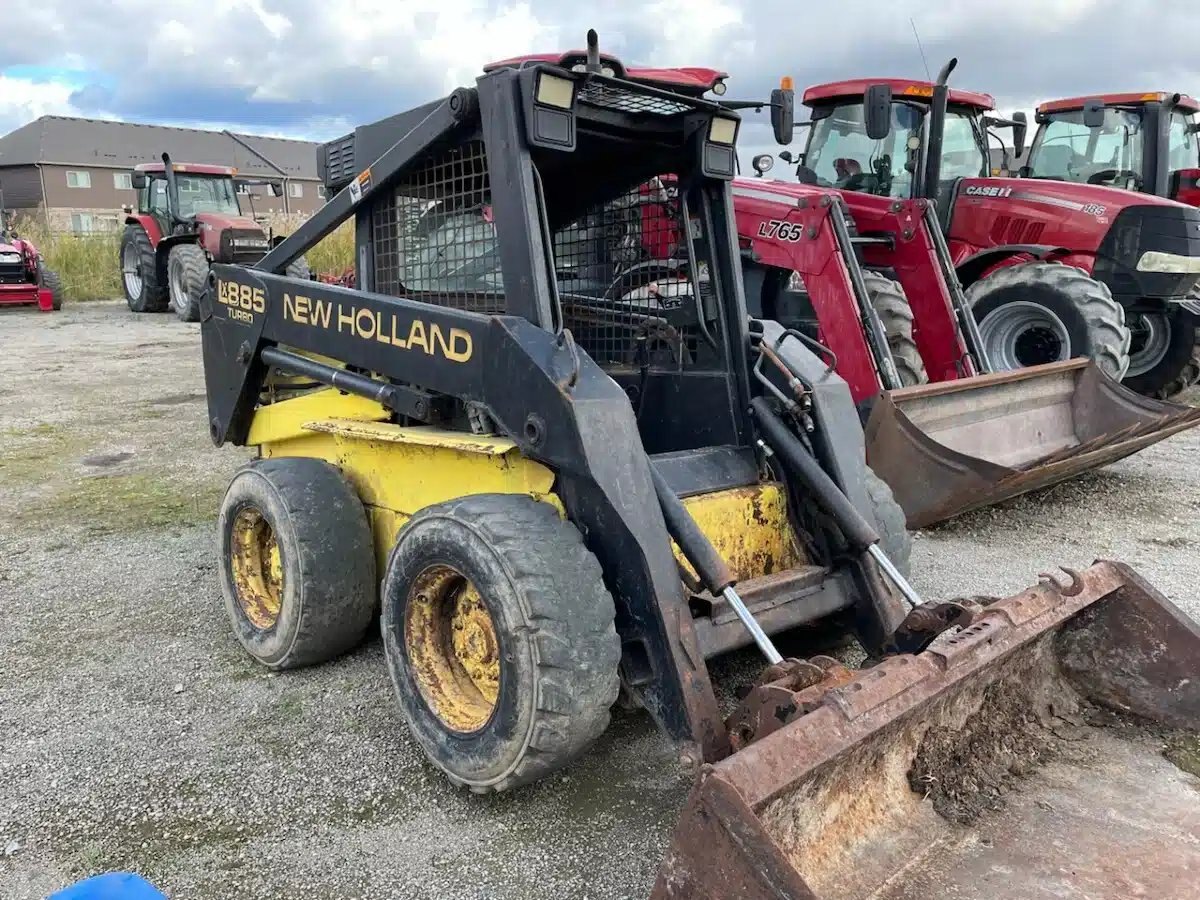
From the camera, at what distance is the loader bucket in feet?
6.41

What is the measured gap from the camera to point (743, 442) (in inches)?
137

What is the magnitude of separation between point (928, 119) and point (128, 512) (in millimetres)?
6178

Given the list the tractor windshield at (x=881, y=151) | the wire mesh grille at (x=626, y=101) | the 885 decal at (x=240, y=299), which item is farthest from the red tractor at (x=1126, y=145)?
the 885 decal at (x=240, y=299)

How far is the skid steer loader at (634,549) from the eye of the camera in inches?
91.9

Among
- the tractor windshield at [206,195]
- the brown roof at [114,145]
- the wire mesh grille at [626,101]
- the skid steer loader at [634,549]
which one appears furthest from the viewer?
the brown roof at [114,145]

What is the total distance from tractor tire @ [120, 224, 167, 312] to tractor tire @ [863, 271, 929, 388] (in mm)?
14352

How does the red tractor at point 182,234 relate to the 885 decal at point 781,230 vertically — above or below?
above

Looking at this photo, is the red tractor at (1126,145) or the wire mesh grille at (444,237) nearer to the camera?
the wire mesh grille at (444,237)

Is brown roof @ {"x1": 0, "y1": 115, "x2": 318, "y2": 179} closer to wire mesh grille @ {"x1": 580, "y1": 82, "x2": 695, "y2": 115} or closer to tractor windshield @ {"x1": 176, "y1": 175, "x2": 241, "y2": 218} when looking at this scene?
tractor windshield @ {"x1": 176, "y1": 175, "x2": 241, "y2": 218}

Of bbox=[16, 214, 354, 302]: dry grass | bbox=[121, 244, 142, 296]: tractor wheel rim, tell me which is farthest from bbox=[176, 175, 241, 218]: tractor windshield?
bbox=[16, 214, 354, 302]: dry grass

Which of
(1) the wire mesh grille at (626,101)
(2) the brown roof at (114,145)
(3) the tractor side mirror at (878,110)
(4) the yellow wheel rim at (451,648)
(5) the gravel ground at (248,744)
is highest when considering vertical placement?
(2) the brown roof at (114,145)

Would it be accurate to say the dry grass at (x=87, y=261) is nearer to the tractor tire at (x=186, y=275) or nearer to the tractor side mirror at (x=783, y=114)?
the tractor tire at (x=186, y=275)

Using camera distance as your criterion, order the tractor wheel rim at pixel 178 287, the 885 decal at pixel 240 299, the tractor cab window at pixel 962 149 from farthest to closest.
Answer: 1. the tractor wheel rim at pixel 178 287
2. the tractor cab window at pixel 962 149
3. the 885 decal at pixel 240 299

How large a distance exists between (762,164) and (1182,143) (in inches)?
206
